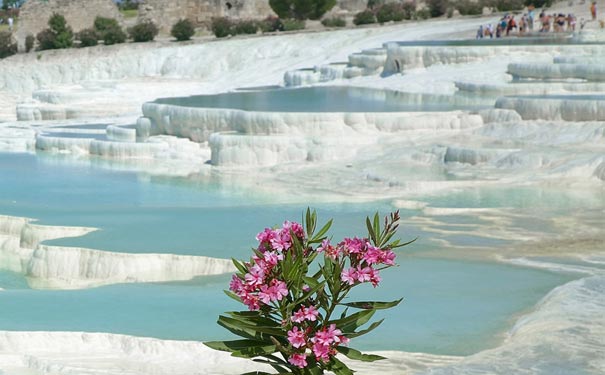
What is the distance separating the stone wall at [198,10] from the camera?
30344mm

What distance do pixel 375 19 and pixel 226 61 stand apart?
15.1ft

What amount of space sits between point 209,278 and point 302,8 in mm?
21981

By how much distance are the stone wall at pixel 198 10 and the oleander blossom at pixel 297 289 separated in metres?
26.9

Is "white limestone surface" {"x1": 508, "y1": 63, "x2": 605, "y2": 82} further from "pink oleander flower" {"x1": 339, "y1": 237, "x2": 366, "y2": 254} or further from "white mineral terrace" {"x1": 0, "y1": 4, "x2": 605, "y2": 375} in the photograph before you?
"pink oleander flower" {"x1": 339, "y1": 237, "x2": 366, "y2": 254}

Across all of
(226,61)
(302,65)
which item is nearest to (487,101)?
(302,65)

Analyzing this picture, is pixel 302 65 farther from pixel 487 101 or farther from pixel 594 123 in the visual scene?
pixel 594 123

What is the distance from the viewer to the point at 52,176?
1255 cm

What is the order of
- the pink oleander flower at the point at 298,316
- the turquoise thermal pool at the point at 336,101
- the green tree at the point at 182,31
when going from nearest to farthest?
the pink oleander flower at the point at 298,316 → the turquoise thermal pool at the point at 336,101 → the green tree at the point at 182,31

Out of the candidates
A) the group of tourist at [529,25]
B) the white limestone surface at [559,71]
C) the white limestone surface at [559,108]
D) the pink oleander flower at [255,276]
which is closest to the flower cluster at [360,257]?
the pink oleander flower at [255,276]

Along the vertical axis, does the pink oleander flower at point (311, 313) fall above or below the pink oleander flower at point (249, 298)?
below

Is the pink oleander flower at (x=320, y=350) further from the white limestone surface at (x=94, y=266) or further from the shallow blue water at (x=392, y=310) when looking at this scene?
the white limestone surface at (x=94, y=266)

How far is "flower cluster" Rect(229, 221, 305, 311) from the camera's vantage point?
347cm

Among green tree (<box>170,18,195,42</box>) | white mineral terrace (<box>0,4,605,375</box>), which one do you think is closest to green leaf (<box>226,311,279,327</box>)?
white mineral terrace (<box>0,4,605,375</box>)

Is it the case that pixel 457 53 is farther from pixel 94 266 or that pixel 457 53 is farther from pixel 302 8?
pixel 302 8
